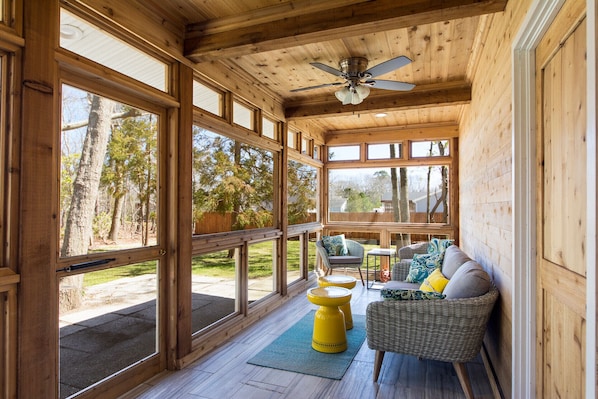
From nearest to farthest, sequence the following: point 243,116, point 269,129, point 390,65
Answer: point 390,65
point 243,116
point 269,129

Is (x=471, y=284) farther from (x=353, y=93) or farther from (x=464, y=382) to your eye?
(x=353, y=93)

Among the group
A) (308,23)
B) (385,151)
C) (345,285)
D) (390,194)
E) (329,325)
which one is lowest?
(329,325)

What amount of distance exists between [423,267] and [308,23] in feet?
9.63

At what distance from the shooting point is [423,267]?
4.16 meters

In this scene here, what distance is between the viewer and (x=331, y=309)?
130 inches

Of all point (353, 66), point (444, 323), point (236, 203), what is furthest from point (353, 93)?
point (444, 323)

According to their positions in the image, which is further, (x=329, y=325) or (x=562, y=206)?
(x=329, y=325)

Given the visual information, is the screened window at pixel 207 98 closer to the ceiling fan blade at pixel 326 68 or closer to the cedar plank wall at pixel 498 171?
the ceiling fan blade at pixel 326 68

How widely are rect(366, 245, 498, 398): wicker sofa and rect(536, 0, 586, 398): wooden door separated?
580 millimetres

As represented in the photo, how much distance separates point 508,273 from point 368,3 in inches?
76.6

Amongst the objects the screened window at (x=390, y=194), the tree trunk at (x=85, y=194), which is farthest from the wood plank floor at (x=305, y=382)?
the screened window at (x=390, y=194)

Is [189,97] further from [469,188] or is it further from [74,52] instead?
[469,188]

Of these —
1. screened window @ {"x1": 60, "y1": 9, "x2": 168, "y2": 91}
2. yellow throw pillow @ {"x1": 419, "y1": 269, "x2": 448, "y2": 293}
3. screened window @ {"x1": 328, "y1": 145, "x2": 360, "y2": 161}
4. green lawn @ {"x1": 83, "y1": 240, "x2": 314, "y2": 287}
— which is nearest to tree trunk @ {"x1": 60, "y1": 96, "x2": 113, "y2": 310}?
green lawn @ {"x1": 83, "y1": 240, "x2": 314, "y2": 287}

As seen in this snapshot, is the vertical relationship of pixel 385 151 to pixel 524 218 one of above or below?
above
